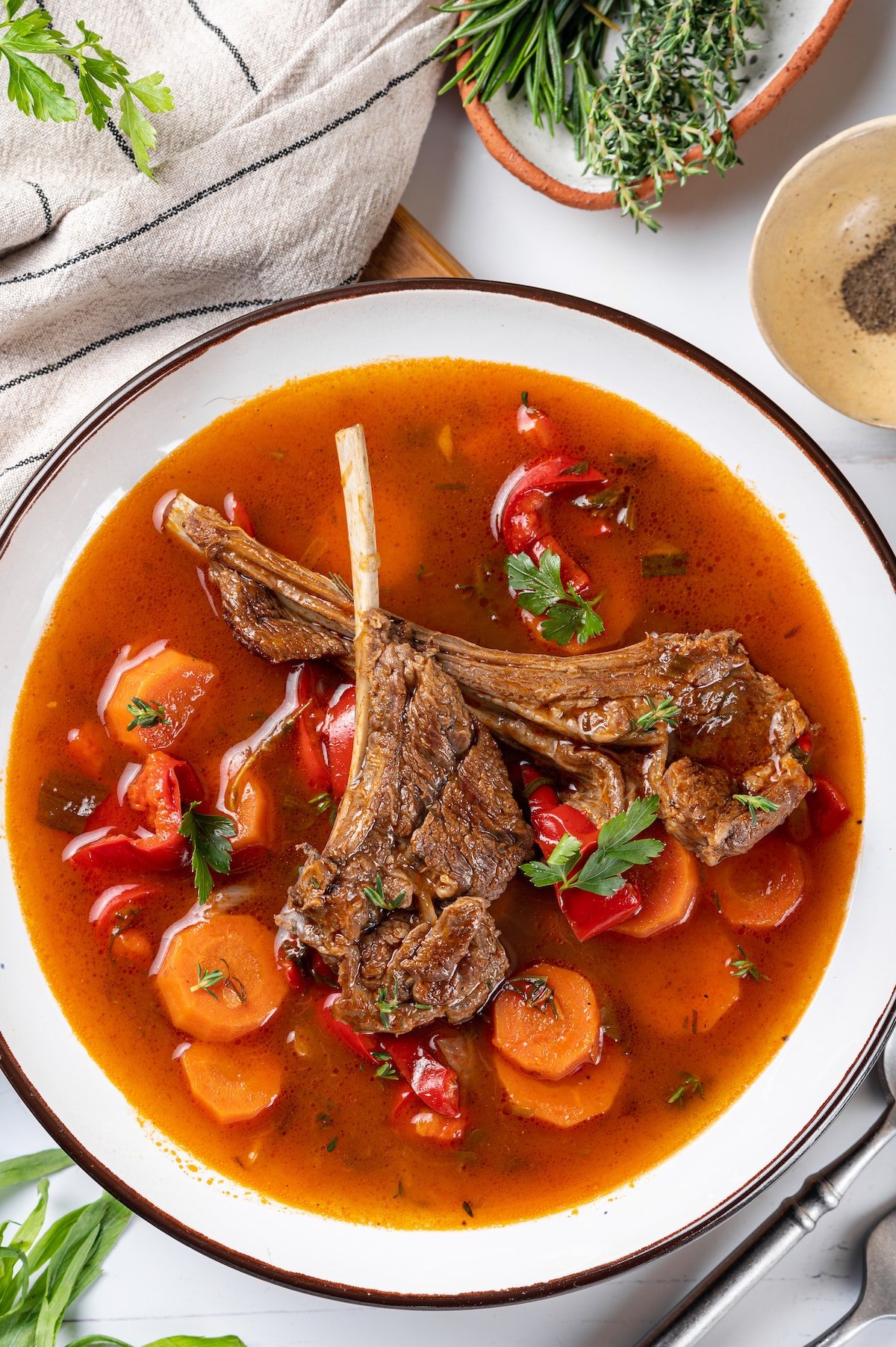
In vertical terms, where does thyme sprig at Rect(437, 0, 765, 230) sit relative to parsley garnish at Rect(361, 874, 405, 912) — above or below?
above

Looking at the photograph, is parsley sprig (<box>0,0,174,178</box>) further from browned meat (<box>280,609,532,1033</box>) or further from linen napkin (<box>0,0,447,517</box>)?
browned meat (<box>280,609,532,1033</box>)

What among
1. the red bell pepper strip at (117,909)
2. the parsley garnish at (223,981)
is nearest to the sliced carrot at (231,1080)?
the parsley garnish at (223,981)

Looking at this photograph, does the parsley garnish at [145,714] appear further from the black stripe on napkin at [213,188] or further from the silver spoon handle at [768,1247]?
the silver spoon handle at [768,1247]

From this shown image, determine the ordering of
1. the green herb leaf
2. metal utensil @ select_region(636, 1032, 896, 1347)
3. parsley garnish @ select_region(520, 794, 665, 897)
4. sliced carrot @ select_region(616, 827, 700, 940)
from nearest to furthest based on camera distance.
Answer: parsley garnish @ select_region(520, 794, 665, 897), sliced carrot @ select_region(616, 827, 700, 940), metal utensil @ select_region(636, 1032, 896, 1347), the green herb leaf

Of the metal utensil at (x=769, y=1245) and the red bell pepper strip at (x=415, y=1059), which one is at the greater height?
the red bell pepper strip at (x=415, y=1059)

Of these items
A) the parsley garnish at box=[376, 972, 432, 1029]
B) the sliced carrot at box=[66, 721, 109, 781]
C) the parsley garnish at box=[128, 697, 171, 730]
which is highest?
the sliced carrot at box=[66, 721, 109, 781]

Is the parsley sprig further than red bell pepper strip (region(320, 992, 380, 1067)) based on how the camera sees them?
No

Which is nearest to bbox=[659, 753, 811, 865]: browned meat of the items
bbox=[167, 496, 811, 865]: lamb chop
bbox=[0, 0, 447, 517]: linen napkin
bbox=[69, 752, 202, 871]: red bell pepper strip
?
bbox=[167, 496, 811, 865]: lamb chop
